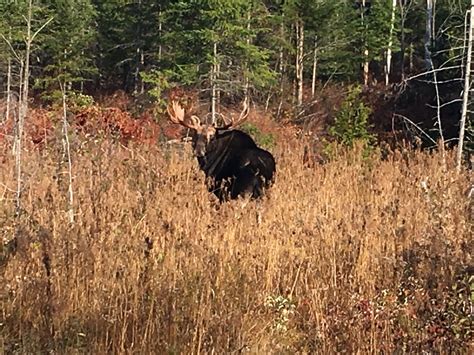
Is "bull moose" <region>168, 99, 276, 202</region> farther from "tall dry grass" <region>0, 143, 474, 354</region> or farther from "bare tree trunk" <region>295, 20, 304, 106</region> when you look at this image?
"bare tree trunk" <region>295, 20, 304, 106</region>

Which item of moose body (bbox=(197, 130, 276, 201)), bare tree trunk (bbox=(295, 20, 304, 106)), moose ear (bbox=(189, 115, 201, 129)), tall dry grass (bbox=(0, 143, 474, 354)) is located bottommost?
tall dry grass (bbox=(0, 143, 474, 354))

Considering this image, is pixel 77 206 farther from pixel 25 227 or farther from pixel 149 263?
pixel 149 263

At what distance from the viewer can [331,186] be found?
926 centimetres

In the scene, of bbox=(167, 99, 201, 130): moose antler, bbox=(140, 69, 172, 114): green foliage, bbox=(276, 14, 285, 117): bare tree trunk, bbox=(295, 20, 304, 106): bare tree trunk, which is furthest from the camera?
bbox=(295, 20, 304, 106): bare tree trunk

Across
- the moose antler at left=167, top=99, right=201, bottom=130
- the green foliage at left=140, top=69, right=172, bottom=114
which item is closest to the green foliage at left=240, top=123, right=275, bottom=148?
the green foliage at left=140, top=69, right=172, bottom=114

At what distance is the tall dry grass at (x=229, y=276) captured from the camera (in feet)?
12.4

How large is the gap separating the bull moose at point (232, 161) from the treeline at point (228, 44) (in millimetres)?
13431

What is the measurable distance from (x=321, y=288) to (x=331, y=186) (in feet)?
15.9

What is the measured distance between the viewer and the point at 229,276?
4508 millimetres

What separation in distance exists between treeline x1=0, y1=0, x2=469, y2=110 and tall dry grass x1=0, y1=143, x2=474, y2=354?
1646 cm

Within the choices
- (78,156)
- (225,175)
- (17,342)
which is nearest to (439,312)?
(17,342)

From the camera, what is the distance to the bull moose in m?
8.22

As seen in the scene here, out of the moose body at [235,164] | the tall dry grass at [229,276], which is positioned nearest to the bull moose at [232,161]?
the moose body at [235,164]

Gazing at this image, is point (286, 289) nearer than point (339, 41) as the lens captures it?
Yes
